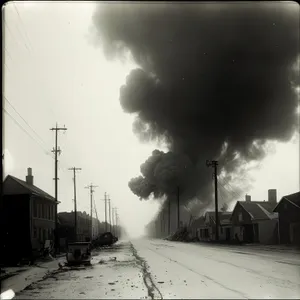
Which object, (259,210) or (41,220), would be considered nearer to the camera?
(41,220)

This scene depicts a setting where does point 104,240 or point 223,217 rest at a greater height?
point 223,217

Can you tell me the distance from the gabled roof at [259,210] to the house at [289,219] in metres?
7.70

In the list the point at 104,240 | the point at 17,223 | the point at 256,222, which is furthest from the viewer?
the point at 104,240

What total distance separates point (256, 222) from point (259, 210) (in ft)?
9.46

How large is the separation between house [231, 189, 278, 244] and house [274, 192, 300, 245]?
13.5 feet

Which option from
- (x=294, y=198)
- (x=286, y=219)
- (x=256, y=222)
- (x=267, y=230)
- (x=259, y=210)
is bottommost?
(x=267, y=230)

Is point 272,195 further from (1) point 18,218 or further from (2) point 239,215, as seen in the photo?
(1) point 18,218

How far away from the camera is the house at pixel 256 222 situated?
52.7 meters

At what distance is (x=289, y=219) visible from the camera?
145 feet

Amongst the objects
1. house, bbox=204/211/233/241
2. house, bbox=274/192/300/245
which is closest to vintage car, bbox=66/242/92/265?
house, bbox=274/192/300/245

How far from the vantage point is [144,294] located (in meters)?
11.6

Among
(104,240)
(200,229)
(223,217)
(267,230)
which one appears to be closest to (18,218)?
(104,240)

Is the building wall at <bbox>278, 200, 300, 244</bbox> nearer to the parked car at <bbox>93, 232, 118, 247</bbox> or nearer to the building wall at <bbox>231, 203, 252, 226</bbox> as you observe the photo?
the building wall at <bbox>231, 203, 252, 226</bbox>

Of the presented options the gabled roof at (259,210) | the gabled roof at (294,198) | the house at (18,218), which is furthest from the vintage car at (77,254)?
the gabled roof at (259,210)
